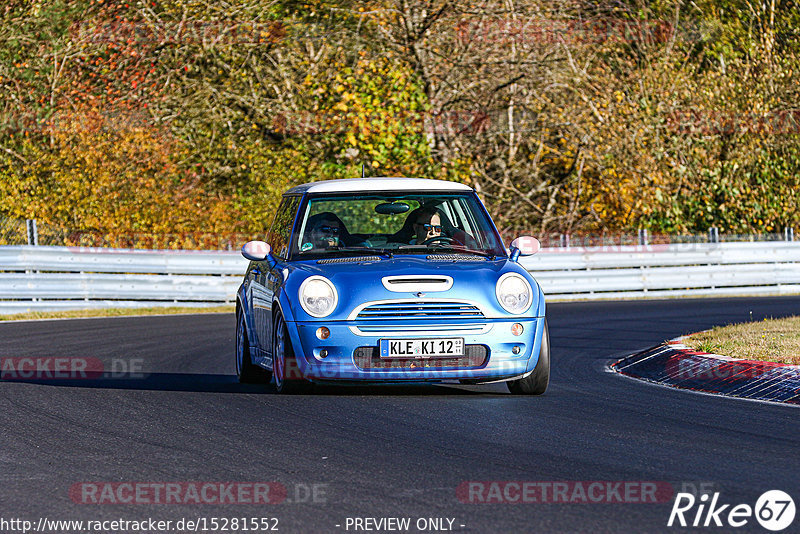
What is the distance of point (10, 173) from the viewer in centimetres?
3053

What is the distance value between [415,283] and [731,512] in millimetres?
4388

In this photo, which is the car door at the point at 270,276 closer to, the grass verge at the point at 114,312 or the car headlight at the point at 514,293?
the car headlight at the point at 514,293

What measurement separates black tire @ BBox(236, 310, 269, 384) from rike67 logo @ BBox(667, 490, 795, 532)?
20.2 ft

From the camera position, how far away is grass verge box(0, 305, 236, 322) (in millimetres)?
22484

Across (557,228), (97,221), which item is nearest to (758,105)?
(557,228)

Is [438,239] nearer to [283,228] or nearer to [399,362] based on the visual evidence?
[283,228]

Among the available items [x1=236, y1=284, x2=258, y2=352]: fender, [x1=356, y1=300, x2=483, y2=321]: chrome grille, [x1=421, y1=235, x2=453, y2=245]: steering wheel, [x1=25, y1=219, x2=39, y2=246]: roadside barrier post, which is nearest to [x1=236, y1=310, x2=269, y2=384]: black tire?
[x1=236, y1=284, x2=258, y2=352]: fender

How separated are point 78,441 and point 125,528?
2657 mm

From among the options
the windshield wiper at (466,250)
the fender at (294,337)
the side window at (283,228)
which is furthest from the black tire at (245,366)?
the windshield wiper at (466,250)

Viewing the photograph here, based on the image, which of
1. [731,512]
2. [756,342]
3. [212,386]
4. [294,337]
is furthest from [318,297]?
[756,342]

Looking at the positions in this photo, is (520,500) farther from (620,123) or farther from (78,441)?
(620,123)

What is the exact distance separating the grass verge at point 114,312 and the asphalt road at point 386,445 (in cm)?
1007

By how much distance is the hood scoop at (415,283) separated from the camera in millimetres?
9898

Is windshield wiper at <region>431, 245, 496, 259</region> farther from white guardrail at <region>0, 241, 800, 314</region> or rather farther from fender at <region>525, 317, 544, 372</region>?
white guardrail at <region>0, 241, 800, 314</region>
